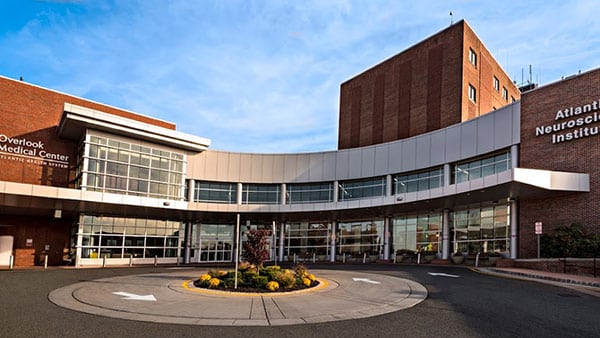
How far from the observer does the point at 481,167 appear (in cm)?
3041

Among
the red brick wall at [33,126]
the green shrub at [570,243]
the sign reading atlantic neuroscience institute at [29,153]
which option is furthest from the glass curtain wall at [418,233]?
the sign reading atlantic neuroscience institute at [29,153]

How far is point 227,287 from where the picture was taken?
638 inches

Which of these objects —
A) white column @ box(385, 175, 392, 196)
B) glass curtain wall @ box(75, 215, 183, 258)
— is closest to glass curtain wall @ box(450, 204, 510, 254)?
white column @ box(385, 175, 392, 196)

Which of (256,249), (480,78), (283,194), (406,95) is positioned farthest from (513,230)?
(283,194)

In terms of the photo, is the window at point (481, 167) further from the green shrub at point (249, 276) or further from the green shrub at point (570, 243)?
the green shrub at point (249, 276)

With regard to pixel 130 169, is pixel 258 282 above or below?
below

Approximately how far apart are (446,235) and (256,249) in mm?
18546

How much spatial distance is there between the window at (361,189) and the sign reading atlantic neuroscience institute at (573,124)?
513 inches

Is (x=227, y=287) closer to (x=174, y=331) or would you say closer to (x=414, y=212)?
(x=174, y=331)

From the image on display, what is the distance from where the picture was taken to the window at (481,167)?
29.1m

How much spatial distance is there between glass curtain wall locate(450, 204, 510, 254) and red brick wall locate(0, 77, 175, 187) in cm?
2695

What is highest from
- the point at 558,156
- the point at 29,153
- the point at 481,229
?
the point at 558,156

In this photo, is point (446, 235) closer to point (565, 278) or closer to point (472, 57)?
point (565, 278)

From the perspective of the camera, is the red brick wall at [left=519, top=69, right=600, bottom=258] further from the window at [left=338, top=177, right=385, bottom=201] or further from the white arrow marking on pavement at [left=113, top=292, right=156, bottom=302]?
the white arrow marking on pavement at [left=113, top=292, right=156, bottom=302]
